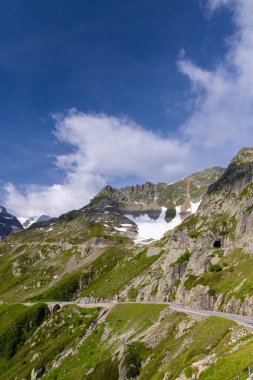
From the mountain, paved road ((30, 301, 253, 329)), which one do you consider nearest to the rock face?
the mountain

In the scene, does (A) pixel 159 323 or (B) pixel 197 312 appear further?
(A) pixel 159 323

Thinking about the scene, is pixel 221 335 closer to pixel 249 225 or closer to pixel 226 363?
pixel 226 363

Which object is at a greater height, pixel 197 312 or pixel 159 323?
pixel 197 312

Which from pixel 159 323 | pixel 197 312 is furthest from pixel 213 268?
pixel 197 312

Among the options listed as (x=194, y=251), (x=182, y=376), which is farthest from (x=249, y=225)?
(x=182, y=376)

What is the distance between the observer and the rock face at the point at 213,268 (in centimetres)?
9410

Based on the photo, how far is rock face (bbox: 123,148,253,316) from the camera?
9410 cm

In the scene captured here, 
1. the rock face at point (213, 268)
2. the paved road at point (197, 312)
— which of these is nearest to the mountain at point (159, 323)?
the rock face at point (213, 268)

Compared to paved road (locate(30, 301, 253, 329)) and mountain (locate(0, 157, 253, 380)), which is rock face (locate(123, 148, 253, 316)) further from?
paved road (locate(30, 301, 253, 329))

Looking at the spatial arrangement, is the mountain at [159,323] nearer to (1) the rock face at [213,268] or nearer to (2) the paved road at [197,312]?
(1) the rock face at [213,268]

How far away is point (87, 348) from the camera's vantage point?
111m

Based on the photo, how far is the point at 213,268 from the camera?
12125cm

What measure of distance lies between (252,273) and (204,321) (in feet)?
95.0

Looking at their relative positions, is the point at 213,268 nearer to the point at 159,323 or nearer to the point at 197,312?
the point at 159,323
